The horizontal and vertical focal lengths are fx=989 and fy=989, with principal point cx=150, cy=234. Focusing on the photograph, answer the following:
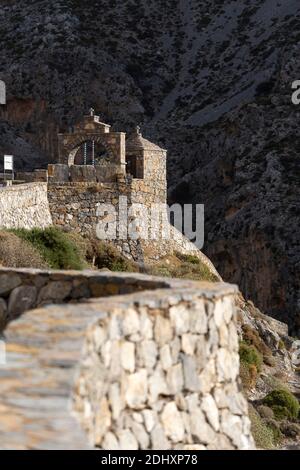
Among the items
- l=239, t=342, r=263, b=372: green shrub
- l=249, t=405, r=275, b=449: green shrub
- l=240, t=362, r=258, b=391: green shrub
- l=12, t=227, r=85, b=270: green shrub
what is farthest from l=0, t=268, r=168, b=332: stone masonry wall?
l=239, t=342, r=263, b=372: green shrub

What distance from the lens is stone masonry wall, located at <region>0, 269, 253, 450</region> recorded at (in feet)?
19.8

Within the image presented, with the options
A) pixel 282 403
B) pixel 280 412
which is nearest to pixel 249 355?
pixel 282 403

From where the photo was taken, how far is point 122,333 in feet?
23.6

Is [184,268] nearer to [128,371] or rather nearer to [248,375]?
[248,375]

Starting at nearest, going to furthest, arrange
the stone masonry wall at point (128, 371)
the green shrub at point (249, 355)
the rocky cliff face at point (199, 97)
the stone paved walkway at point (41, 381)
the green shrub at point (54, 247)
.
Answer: the stone paved walkway at point (41, 381) < the stone masonry wall at point (128, 371) < the green shrub at point (54, 247) < the green shrub at point (249, 355) < the rocky cliff face at point (199, 97)

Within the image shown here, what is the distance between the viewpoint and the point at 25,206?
979 inches

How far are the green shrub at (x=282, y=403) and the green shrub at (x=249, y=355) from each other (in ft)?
3.65

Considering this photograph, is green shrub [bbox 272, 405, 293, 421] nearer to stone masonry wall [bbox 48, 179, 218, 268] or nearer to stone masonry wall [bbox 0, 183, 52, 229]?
stone masonry wall [bbox 48, 179, 218, 268]

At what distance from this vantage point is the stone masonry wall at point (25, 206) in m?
23.0

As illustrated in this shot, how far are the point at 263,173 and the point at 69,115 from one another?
1666 centimetres

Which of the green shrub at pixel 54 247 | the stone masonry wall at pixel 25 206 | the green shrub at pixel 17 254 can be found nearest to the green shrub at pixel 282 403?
the green shrub at pixel 54 247

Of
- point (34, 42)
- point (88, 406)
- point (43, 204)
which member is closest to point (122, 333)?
point (88, 406)

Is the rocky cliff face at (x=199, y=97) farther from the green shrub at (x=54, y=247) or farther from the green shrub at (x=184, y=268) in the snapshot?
the green shrub at (x=54, y=247)

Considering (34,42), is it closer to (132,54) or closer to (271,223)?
(132,54)
